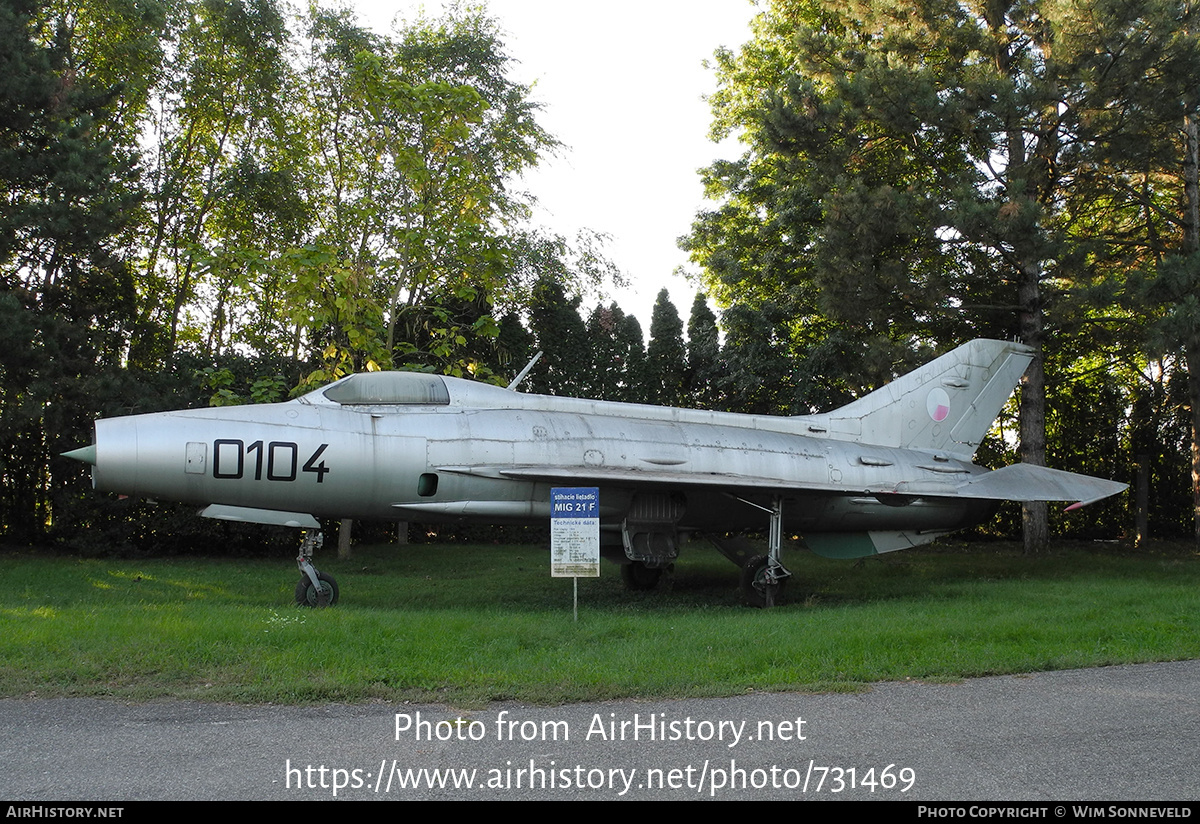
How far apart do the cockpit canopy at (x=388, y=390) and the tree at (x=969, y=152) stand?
29.0 feet

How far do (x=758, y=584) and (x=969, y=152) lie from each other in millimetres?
11193

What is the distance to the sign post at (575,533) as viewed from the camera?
30.2ft

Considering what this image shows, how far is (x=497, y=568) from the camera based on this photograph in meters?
16.2

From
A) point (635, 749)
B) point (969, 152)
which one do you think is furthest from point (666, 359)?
point (635, 749)

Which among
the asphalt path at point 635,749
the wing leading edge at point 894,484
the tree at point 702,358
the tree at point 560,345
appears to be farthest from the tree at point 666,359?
the asphalt path at point 635,749

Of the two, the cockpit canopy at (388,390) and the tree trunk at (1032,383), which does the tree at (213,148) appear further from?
the tree trunk at (1032,383)

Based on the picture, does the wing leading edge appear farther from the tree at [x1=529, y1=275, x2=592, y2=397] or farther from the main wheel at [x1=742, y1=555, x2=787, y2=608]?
the tree at [x1=529, y1=275, x2=592, y2=397]

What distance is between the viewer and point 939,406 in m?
14.2

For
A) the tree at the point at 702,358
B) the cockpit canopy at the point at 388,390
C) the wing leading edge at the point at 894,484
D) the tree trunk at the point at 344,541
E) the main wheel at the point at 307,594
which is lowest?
A: the tree trunk at the point at 344,541

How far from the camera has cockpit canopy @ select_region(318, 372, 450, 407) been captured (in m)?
10.4

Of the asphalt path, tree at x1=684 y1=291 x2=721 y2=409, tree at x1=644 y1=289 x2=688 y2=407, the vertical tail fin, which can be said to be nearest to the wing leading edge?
the vertical tail fin

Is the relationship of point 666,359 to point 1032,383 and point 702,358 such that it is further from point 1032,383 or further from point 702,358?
point 1032,383

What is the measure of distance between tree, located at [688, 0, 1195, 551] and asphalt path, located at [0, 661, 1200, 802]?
10.8m

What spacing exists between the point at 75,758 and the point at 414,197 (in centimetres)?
1525
